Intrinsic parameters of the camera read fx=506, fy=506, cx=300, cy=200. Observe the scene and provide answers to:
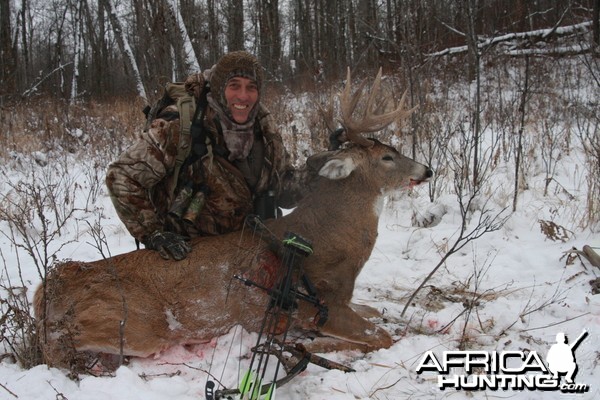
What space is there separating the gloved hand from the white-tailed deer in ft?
0.16

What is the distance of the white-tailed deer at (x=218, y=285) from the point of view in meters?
2.95

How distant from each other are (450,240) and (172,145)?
8.90ft

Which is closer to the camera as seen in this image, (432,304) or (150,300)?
(150,300)

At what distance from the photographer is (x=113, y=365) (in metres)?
2.96

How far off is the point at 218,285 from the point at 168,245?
419 millimetres

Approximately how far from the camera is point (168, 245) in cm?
326

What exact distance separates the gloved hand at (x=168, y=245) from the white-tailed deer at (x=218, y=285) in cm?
5

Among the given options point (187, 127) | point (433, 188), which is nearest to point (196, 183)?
point (187, 127)

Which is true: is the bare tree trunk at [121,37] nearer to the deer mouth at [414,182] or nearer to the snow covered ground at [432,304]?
the snow covered ground at [432,304]

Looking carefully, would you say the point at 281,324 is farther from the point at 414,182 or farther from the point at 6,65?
the point at 6,65

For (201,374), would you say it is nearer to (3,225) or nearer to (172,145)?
(172,145)

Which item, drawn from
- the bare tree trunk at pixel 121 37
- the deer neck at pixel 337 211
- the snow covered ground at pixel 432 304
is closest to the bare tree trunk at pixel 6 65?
the bare tree trunk at pixel 121 37

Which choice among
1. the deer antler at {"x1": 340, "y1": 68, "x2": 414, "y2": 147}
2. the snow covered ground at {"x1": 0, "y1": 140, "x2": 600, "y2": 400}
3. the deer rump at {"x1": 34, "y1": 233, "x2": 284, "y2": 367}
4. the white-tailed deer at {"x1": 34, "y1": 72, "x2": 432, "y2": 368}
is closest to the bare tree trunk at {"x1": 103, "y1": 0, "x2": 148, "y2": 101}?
the snow covered ground at {"x1": 0, "y1": 140, "x2": 600, "y2": 400}

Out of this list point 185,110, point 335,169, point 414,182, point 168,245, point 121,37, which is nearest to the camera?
point 168,245
